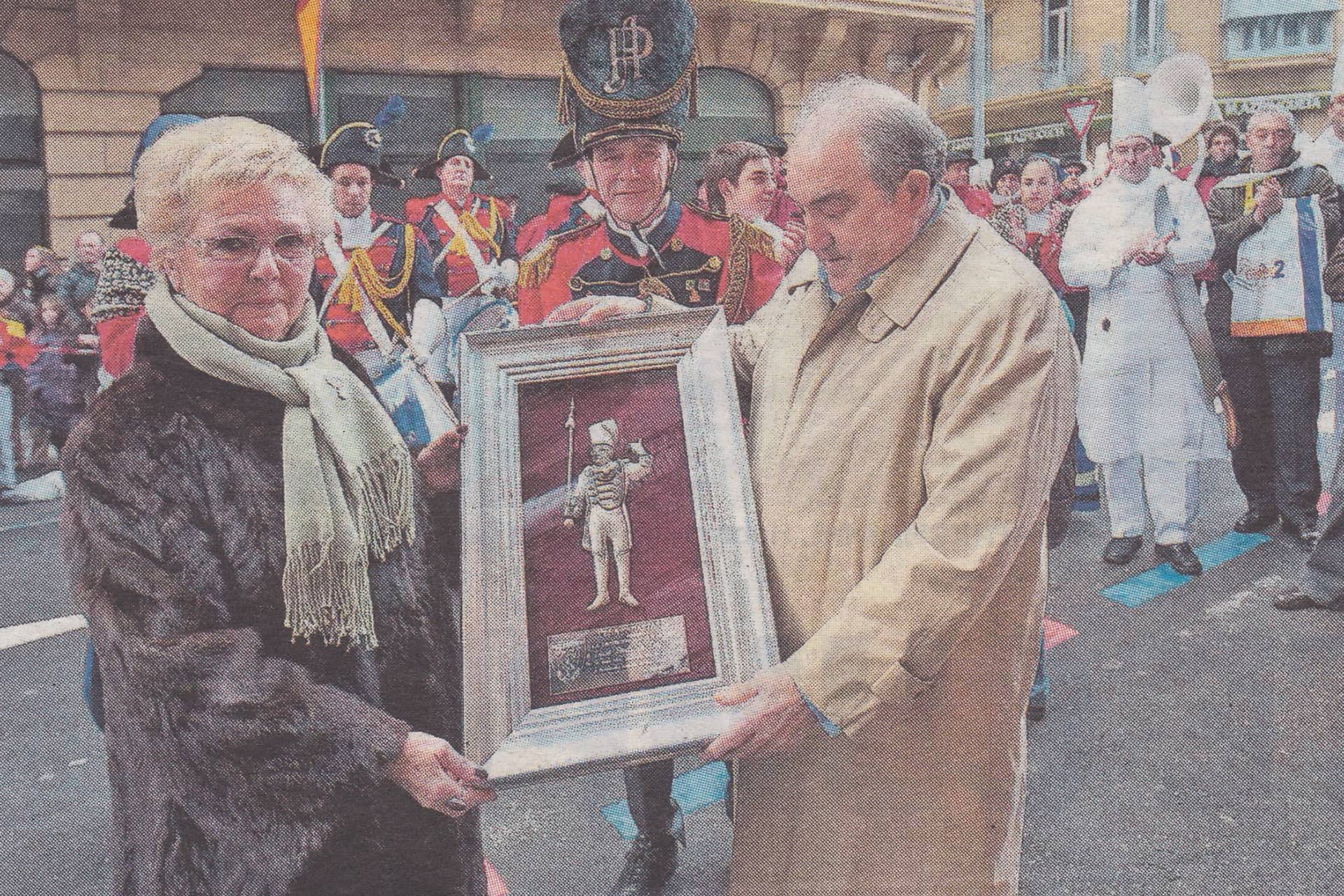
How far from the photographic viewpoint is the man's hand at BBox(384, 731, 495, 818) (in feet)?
5.48

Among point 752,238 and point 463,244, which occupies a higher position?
point 463,244

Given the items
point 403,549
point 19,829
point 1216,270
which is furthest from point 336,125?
point 403,549

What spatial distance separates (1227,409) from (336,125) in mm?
10598

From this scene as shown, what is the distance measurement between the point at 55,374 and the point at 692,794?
7.74 m

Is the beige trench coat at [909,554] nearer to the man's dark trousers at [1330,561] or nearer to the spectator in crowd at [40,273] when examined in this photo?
the man's dark trousers at [1330,561]

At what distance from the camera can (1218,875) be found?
3.12m

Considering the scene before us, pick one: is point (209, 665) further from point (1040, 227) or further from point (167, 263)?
point (1040, 227)

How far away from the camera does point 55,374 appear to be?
30.5 ft

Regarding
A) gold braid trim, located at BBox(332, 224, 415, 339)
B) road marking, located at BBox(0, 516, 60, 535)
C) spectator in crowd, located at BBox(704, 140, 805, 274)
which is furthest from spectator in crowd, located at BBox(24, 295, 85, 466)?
spectator in crowd, located at BBox(704, 140, 805, 274)

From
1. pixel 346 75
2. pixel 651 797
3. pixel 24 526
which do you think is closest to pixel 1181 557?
pixel 651 797

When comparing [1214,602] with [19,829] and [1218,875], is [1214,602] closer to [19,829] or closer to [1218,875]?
[1218,875]

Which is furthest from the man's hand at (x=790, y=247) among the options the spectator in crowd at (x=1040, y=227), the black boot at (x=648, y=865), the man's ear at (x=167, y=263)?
the man's ear at (x=167, y=263)

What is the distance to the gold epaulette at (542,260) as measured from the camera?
10.9 feet

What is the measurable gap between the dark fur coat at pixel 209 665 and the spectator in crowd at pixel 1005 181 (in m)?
10.8
